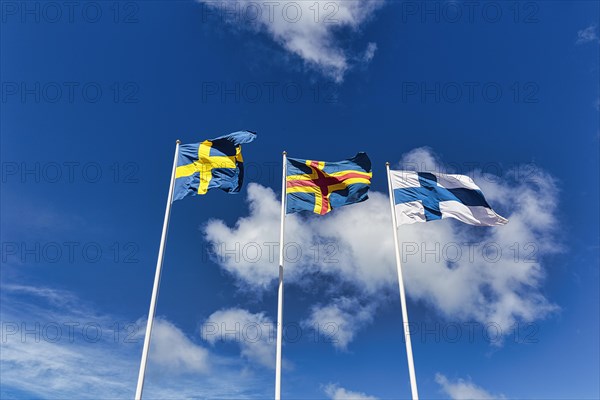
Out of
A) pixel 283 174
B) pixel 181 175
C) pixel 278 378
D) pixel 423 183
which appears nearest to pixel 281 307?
pixel 278 378

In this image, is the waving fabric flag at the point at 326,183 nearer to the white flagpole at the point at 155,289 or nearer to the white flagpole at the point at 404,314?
the white flagpole at the point at 404,314

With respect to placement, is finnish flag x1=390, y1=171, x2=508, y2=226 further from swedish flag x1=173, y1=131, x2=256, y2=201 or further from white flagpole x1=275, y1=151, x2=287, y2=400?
swedish flag x1=173, y1=131, x2=256, y2=201

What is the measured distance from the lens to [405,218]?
25.3 m

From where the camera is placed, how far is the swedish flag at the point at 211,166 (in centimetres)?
2520

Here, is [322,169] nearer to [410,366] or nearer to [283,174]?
[283,174]

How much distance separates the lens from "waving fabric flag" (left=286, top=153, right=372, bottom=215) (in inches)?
1017

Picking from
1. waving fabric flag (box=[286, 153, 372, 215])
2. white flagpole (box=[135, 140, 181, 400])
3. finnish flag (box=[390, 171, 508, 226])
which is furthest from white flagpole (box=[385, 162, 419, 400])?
white flagpole (box=[135, 140, 181, 400])

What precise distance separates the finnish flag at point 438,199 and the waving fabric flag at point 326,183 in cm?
212

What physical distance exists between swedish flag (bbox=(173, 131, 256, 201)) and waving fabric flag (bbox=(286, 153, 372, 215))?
319 cm

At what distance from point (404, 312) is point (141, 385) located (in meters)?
13.4

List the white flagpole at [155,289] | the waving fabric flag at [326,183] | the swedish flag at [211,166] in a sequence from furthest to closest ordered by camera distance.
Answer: the waving fabric flag at [326,183], the swedish flag at [211,166], the white flagpole at [155,289]

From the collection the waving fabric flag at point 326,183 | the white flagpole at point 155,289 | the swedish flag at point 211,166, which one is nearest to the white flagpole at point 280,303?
the waving fabric flag at point 326,183

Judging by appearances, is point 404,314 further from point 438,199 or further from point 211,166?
point 211,166

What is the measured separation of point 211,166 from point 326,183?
7.05 m
